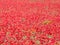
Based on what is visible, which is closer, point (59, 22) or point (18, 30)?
point (18, 30)

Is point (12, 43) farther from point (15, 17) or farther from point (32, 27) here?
point (15, 17)

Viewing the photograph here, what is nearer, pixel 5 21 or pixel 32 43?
pixel 32 43

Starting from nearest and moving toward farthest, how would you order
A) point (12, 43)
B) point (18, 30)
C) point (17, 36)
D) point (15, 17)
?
point (12, 43) → point (17, 36) → point (18, 30) → point (15, 17)

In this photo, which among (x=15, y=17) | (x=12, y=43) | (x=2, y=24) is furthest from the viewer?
(x=15, y=17)

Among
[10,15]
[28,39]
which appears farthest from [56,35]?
[10,15]

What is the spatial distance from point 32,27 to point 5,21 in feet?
6.28

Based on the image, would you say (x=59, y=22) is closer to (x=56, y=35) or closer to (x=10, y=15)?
(x=56, y=35)

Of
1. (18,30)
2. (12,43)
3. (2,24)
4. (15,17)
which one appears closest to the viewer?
(12,43)

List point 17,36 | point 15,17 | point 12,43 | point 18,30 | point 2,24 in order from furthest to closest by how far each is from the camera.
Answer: point 15,17 → point 2,24 → point 18,30 → point 17,36 → point 12,43

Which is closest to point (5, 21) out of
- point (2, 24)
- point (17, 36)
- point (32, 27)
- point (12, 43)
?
point (2, 24)

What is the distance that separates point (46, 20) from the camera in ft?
47.0

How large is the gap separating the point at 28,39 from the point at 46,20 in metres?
3.93

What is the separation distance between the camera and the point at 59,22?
13562 millimetres

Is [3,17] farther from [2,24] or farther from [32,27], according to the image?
[32,27]
